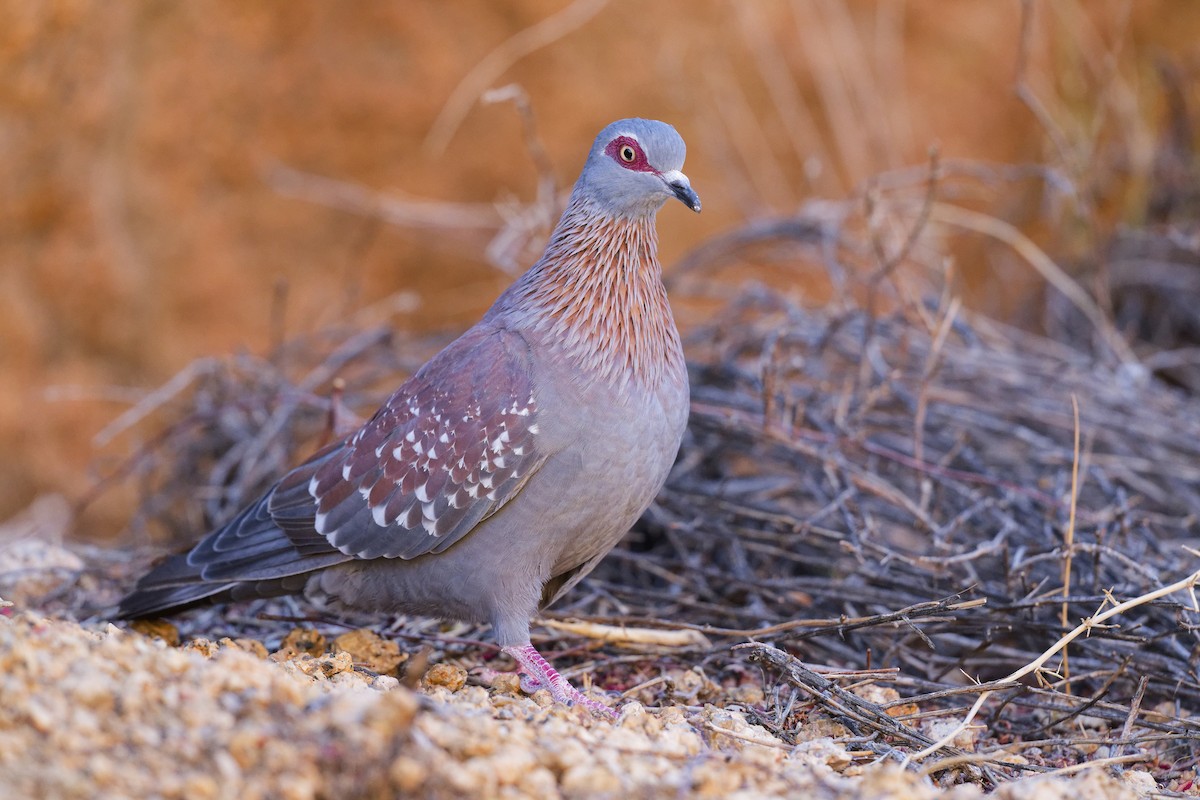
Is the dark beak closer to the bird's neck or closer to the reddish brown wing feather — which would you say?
the bird's neck

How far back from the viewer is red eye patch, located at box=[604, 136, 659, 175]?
11.3ft

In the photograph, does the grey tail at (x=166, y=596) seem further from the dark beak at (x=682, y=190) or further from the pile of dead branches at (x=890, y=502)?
the dark beak at (x=682, y=190)

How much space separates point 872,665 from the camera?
3.64 meters

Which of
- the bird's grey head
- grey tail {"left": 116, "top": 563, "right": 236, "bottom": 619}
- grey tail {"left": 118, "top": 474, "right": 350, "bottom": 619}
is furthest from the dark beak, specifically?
grey tail {"left": 116, "top": 563, "right": 236, "bottom": 619}

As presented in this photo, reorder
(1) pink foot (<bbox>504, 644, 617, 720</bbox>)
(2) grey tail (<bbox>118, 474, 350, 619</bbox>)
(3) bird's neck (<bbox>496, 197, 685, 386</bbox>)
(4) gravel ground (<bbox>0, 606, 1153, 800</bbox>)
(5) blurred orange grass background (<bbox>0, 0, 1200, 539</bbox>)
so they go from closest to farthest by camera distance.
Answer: (4) gravel ground (<bbox>0, 606, 1153, 800</bbox>) < (1) pink foot (<bbox>504, 644, 617, 720</bbox>) < (3) bird's neck (<bbox>496, 197, 685, 386</bbox>) < (2) grey tail (<bbox>118, 474, 350, 619</bbox>) < (5) blurred orange grass background (<bbox>0, 0, 1200, 539</bbox>)

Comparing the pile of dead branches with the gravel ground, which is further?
the pile of dead branches

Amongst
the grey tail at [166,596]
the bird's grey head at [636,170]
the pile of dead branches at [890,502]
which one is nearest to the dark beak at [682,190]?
the bird's grey head at [636,170]

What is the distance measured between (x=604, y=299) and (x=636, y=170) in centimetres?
40

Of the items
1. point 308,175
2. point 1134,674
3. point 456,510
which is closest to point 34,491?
point 308,175

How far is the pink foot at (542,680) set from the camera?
3.22 metres

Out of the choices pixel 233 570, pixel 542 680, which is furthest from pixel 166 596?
pixel 542 680

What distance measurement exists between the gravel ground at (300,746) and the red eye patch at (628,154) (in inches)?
64.9

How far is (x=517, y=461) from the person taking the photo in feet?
10.7

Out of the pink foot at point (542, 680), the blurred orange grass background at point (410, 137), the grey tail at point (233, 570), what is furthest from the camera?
the blurred orange grass background at point (410, 137)
